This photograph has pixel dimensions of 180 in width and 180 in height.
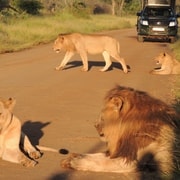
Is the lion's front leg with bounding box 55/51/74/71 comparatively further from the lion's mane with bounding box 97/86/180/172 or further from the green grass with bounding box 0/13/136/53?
the lion's mane with bounding box 97/86/180/172

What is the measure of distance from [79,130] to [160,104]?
91.5 inches

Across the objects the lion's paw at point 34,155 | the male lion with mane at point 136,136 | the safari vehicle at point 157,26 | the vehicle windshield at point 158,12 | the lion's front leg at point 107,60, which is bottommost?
the safari vehicle at point 157,26

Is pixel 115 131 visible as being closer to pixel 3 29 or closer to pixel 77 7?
pixel 3 29

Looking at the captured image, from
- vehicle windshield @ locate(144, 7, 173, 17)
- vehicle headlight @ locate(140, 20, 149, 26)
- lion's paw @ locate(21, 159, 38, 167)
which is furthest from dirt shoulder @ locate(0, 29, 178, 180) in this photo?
vehicle windshield @ locate(144, 7, 173, 17)

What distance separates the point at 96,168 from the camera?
557 cm

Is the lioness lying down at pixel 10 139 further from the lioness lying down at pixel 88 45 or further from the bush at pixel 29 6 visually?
the bush at pixel 29 6

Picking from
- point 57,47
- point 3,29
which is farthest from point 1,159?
point 3,29

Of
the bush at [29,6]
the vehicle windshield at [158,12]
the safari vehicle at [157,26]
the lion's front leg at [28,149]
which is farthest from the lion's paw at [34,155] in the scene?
the bush at [29,6]

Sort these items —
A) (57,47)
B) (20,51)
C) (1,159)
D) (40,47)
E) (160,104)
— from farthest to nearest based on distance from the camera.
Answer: (40,47)
(20,51)
(57,47)
(1,159)
(160,104)

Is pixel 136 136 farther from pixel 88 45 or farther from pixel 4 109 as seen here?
pixel 88 45

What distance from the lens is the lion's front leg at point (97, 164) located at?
5.43 m

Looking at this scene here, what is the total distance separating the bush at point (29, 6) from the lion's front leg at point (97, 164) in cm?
3798

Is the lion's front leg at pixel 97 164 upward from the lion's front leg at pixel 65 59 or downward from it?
upward

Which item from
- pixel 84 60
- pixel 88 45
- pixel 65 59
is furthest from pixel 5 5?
pixel 84 60
